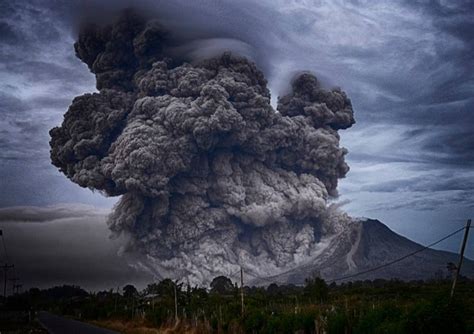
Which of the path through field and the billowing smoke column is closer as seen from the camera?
the path through field

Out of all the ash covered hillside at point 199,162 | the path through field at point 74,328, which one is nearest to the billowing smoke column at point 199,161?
the ash covered hillside at point 199,162

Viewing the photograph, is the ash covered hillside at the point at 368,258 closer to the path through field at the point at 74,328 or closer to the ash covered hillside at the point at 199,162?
the ash covered hillside at the point at 199,162

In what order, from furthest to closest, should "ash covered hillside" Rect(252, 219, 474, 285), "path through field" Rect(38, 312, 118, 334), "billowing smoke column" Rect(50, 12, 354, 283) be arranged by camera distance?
1. "ash covered hillside" Rect(252, 219, 474, 285)
2. "billowing smoke column" Rect(50, 12, 354, 283)
3. "path through field" Rect(38, 312, 118, 334)

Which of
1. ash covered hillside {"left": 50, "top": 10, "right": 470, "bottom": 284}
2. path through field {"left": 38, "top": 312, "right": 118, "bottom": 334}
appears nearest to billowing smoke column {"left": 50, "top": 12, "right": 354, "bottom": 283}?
ash covered hillside {"left": 50, "top": 10, "right": 470, "bottom": 284}

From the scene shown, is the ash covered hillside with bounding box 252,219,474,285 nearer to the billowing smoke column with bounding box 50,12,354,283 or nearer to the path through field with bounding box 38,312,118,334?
the billowing smoke column with bounding box 50,12,354,283

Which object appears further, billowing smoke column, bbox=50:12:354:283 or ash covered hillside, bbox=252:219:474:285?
ash covered hillside, bbox=252:219:474:285

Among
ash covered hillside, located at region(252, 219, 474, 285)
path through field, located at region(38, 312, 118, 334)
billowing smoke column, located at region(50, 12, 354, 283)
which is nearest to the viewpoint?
path through field, located at region(38, 312, 118, 334)

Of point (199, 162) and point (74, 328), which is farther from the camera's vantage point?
point (199, 162)

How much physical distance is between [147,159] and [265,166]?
69.1 ft

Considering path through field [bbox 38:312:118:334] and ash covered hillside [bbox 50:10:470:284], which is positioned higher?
ash covered hillside [bbox 50:10:470:284]

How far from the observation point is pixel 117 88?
259 feet

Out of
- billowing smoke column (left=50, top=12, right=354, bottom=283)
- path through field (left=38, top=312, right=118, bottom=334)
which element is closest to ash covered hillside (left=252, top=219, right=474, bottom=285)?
billowing smoke column (left=50, top=12, right=354, bottom=283)

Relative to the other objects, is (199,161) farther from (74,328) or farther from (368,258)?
(368,258)

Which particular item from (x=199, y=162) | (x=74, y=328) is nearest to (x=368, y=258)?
(x=199, y=162)
